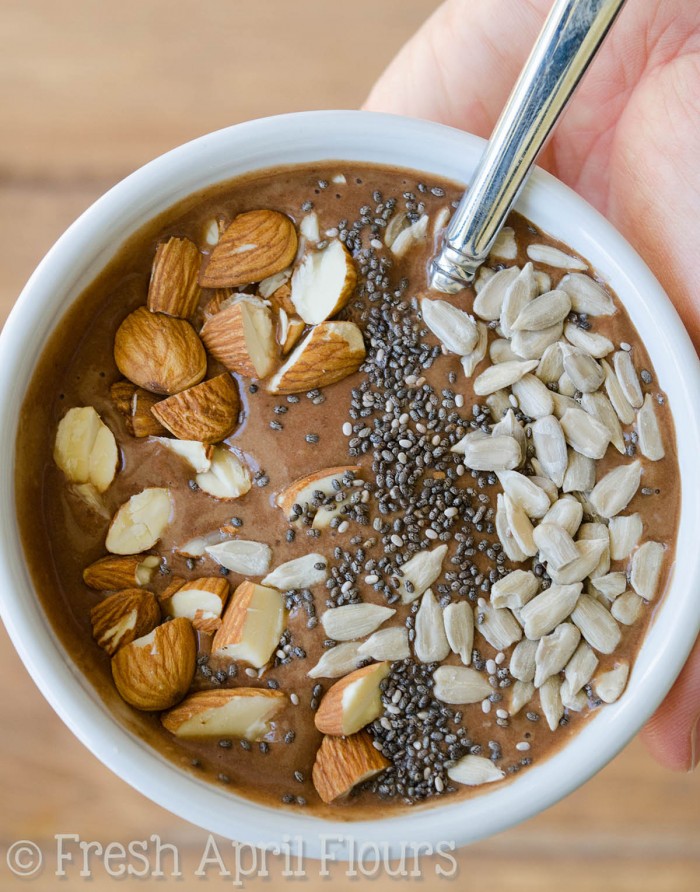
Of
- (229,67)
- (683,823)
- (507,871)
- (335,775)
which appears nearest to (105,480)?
(335,775)

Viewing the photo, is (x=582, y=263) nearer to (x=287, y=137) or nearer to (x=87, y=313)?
(x=287, y=137)

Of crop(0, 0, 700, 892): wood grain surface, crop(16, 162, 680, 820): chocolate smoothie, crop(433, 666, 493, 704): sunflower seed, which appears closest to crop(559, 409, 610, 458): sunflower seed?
crop(16, 162, 680, 820): chocolate smoothie

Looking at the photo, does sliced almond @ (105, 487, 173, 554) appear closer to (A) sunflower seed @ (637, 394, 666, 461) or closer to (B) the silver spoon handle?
(B) the silver spoon handle

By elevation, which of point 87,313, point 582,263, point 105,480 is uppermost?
point 582,263

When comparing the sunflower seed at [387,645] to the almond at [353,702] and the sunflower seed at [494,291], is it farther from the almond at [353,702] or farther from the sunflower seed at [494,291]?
the sunflower seed at [494,291]

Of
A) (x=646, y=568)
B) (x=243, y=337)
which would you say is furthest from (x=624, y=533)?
(x=243, y=337)

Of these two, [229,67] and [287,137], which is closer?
[287,137]

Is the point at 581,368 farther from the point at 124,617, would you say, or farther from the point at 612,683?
the point at 124,617

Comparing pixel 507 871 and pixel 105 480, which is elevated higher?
pixel 105 480
